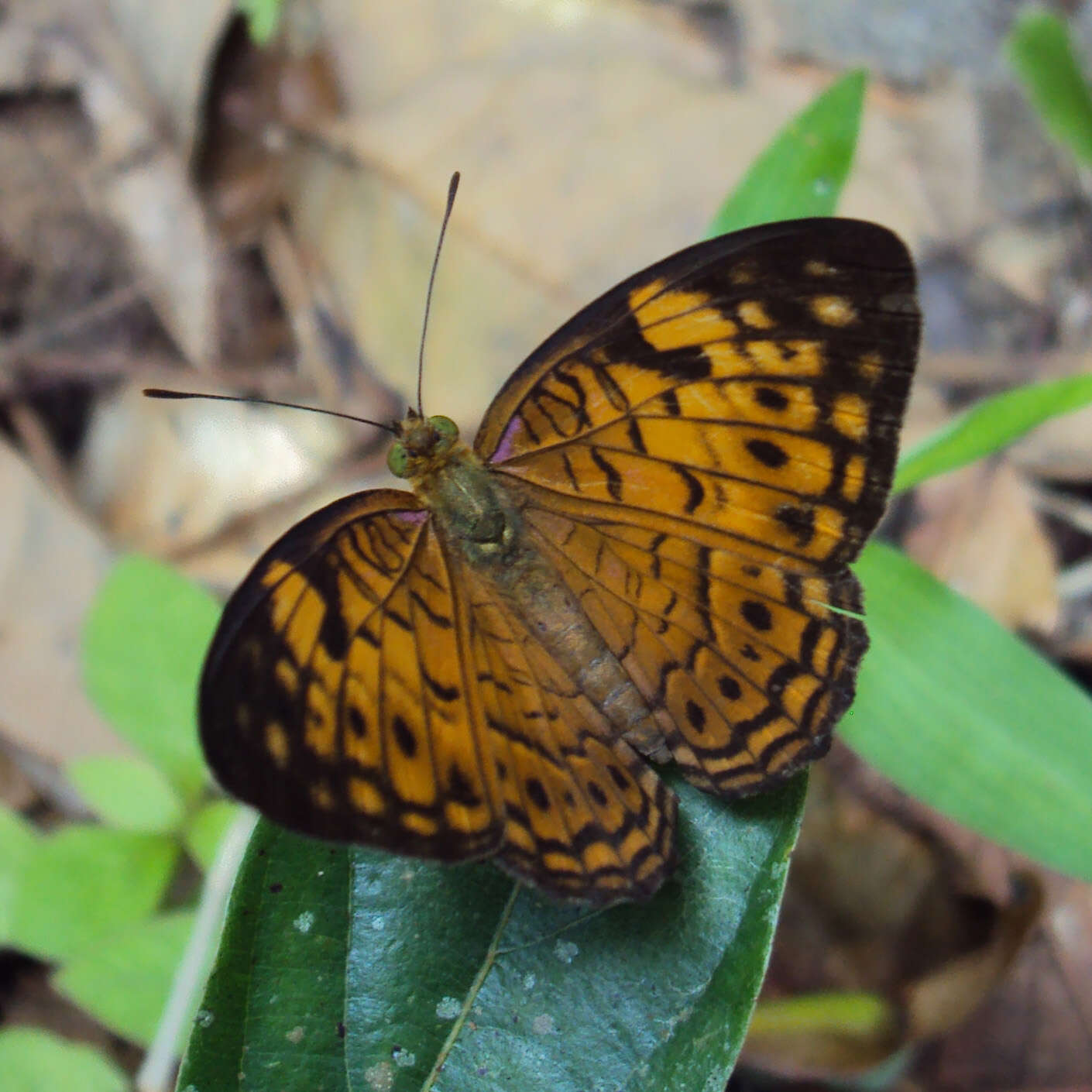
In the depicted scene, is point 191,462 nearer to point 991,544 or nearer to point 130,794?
point 130,794

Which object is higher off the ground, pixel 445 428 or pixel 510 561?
pixel 445 428

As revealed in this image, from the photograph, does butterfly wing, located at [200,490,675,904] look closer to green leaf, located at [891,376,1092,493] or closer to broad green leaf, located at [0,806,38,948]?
green leaf, located at [891,376,1092,493]

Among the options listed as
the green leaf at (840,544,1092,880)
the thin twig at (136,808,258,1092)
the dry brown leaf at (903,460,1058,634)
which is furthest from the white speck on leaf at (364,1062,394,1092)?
the dry brown leaf at (903,460,1058,634)

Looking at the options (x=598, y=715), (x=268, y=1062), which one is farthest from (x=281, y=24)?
(x=268, y=1062)

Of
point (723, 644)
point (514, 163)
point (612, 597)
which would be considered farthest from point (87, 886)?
point (514, 163)

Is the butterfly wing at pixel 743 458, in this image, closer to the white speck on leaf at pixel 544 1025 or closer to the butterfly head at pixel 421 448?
the butterfly head at pixel 421 448

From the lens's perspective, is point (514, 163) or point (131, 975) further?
point (514, 163)
